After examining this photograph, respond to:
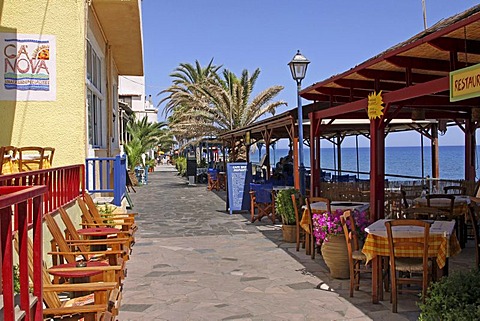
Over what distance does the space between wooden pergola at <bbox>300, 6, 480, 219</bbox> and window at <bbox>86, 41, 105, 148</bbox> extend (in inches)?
174

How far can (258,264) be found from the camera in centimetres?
823

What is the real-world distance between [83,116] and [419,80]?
19.3 ft

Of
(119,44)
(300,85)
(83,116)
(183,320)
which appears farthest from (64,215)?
(119,44)

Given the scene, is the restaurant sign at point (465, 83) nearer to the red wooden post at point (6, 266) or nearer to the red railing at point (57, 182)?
the red wooden post at point (6, 266)

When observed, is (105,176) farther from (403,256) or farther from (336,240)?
(403,256)

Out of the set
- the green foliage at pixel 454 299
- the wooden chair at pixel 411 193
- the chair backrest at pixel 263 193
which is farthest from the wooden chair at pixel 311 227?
the green foliage at pixel 454 299

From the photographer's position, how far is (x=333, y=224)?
6973 mm

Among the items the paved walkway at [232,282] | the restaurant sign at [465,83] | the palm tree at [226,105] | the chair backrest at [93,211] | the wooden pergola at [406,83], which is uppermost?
the palm tree at [226,105]

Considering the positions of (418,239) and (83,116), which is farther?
(83,116)

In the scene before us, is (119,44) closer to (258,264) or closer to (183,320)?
(258,264)

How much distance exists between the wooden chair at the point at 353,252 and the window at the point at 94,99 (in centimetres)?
623

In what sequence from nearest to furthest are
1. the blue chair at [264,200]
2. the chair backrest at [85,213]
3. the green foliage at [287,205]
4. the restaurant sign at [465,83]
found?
the restaurant sign at [465,83] → the chair backrest at [85,213] → the green foliage at [287,205] → the blue chair at [264,200]

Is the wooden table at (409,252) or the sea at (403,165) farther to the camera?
the sea at (403,165)

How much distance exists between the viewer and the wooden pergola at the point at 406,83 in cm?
555
